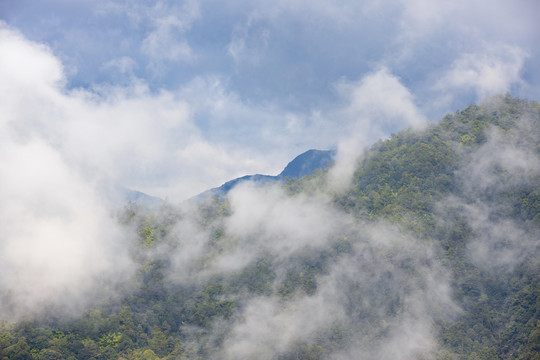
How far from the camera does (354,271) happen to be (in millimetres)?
60531

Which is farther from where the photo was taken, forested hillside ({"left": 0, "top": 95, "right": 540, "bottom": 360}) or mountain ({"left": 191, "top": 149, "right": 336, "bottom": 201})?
mountain ({"left": 191, "top": 149, "right": 336, "bottom": 201})

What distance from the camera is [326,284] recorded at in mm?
60500

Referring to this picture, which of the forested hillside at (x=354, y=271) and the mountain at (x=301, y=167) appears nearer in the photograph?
the forested hillside at (x=354, y=271)

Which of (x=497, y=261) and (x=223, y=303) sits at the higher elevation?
(x=223, y=303)

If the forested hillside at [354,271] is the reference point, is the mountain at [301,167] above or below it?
above

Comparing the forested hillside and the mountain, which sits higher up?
the mountain

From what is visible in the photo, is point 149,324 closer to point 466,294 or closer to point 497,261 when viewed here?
point 466,294

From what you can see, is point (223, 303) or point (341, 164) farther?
point (341, 164)

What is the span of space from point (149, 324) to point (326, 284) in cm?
2135

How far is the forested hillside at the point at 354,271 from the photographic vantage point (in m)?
51.9

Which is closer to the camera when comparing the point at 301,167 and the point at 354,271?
the point at 354,271

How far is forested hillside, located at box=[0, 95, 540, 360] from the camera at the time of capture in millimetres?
51875

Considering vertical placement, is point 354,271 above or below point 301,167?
below

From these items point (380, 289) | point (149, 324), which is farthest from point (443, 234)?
point (149, 324)
